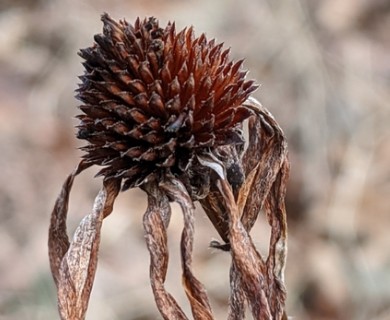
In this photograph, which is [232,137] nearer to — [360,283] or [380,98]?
[360,283]

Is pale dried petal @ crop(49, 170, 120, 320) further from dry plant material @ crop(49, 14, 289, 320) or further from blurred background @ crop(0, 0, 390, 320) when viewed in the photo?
blurred background @ crop(0, 0, 390, 320)

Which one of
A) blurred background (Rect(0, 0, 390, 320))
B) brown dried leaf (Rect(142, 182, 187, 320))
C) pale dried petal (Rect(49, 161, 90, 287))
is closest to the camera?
brown dried leaf (Rect(142, 182, 187, 320))

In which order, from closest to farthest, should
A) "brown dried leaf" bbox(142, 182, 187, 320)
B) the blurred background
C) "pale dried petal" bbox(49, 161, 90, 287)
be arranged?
"brown dried leaf" bbox(142, 182, 187, 320) < "pale dried petal" bbox(49, 161, 90, 287) < the blurred background

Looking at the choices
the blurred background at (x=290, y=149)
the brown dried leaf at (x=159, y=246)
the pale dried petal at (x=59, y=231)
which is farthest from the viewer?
the blurred background at (x=290, y=149)

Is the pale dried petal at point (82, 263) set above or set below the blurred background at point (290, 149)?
below

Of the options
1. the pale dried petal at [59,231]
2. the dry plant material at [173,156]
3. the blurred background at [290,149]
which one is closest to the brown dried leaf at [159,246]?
the dry plant material at [173,156]

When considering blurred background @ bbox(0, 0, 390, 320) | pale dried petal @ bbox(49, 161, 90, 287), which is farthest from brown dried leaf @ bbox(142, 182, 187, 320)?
blurred background @ bbox(0, 0, 390, 320)

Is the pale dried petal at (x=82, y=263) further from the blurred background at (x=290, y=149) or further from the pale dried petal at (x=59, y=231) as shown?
the blurred background at (x=290, y=149)
